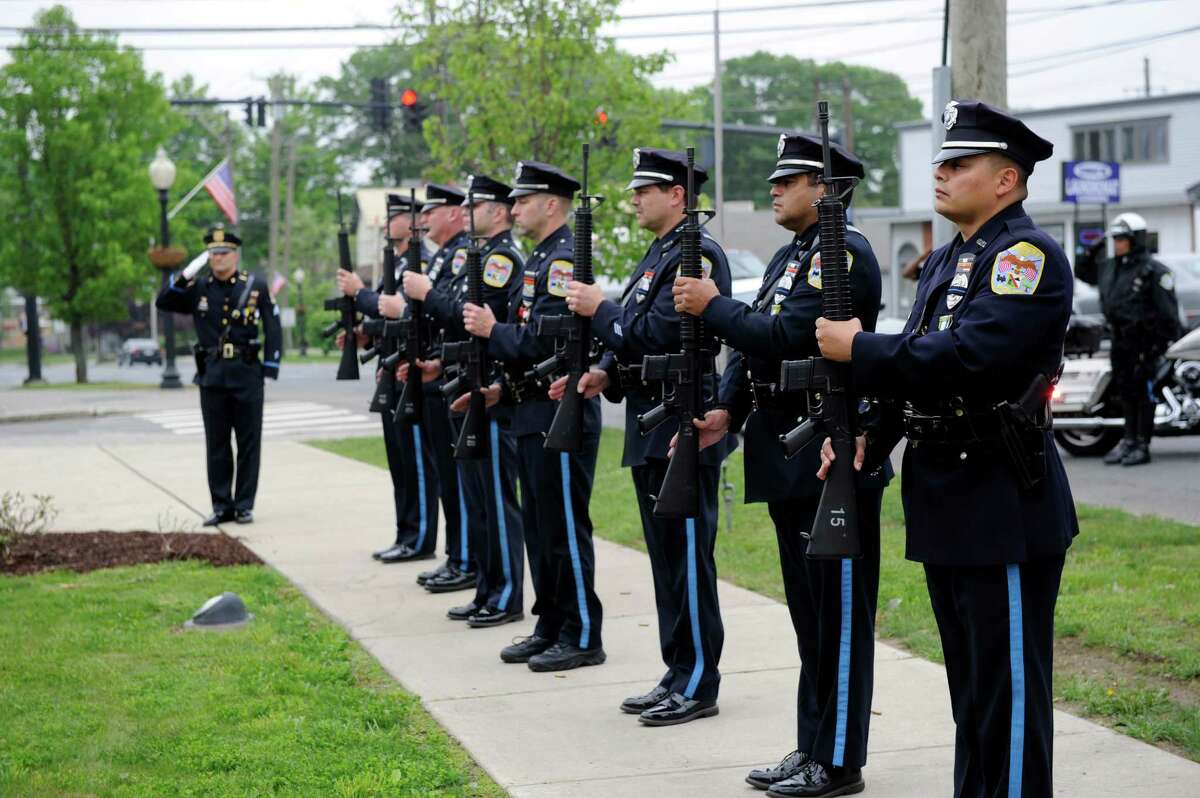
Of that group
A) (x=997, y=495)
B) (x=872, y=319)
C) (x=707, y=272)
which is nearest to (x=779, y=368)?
(x=872, y=319)

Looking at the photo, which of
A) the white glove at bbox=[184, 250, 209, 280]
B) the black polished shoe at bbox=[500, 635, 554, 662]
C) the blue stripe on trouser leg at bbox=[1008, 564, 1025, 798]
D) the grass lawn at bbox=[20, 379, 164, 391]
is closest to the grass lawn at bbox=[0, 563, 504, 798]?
the black polished shoe at bbox=[500, 635, 554, 662]

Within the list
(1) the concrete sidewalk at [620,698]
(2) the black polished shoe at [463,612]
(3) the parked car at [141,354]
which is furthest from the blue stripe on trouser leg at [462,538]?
(3) the parked car at [141,354]

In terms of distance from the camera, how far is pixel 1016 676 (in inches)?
159

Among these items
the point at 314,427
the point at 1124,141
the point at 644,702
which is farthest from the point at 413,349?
the point at 1124,141

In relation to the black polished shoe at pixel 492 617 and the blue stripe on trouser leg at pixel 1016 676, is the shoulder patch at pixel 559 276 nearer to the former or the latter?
the black polished shoe at pixel 492 617

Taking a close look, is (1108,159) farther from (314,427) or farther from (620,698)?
(620,698)

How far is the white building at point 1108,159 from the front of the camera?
46625 mm

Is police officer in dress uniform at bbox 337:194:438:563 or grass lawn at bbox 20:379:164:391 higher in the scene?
police officer in dress uniform at bbox 337:194:438:563

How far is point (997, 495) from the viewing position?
403cm

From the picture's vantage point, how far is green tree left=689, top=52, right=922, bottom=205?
87938 mm

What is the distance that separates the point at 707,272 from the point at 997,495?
1.94m

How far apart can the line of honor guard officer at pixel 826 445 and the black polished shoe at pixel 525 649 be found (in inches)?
0.4

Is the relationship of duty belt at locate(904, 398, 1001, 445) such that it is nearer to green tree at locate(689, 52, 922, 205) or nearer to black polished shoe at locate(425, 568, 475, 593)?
black polished shoe at locate(425, 568, 475, 593)

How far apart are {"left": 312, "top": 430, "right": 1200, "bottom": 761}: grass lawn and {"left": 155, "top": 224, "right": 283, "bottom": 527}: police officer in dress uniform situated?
115 inches
